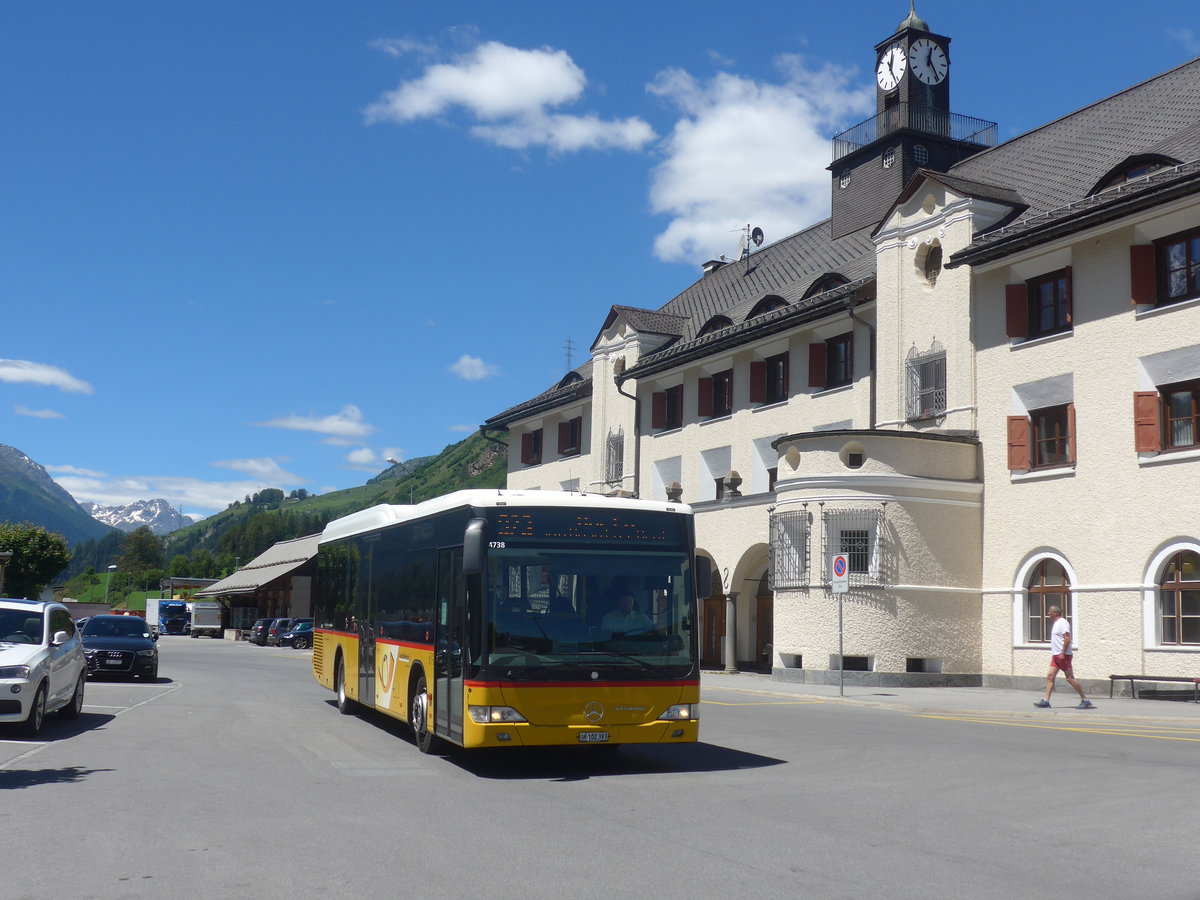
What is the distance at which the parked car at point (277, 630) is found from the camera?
6325 centimetres

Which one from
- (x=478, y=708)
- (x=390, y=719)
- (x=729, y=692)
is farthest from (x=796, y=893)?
(x=729, y=692)

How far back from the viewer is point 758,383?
36375 millimetres

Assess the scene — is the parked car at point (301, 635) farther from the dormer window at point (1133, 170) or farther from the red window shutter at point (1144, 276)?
the red window shutter at point (1144, 276)

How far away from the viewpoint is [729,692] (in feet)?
83.2

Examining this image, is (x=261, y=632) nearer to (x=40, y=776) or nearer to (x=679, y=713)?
(x=40, y=776)

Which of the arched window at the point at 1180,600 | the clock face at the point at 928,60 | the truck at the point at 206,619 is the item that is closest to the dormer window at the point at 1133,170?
the arched window at the point at 1180,600

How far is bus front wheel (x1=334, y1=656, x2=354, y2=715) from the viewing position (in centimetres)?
1828

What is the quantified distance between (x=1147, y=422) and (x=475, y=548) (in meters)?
17.4

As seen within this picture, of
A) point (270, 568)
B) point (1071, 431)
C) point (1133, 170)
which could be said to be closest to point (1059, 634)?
point (1071, 431)

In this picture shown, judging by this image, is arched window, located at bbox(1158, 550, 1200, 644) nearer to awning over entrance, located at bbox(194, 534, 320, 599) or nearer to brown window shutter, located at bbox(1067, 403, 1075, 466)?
brown window shutter, located at bbox(1067, 403, 1075, 466)

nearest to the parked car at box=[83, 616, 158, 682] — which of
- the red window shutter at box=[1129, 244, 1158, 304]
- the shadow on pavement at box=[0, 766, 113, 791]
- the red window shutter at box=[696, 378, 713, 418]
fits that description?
the shadow on pavement at box=[0, 766, 113, 791]

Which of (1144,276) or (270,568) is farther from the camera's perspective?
(270,568)

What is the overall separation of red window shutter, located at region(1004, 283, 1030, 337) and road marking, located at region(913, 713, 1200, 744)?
416 inches

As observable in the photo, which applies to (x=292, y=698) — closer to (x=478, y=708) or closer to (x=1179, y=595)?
(x=478, y=708)
